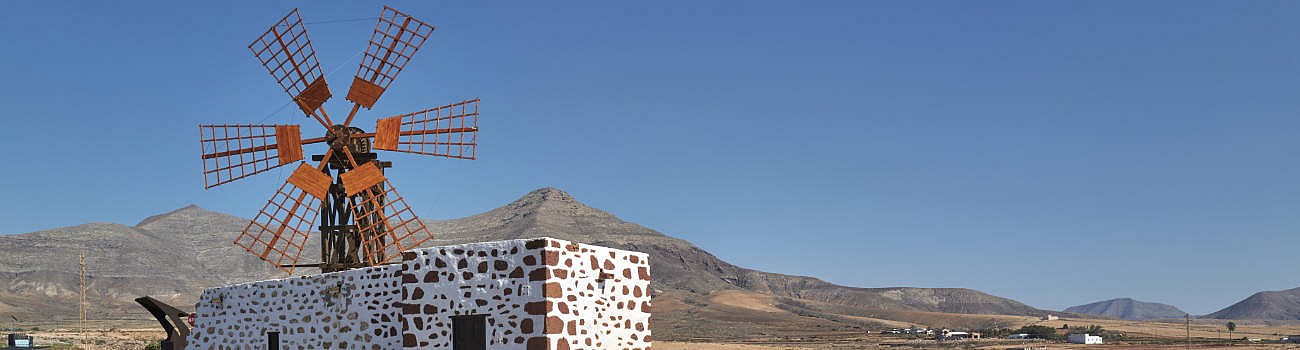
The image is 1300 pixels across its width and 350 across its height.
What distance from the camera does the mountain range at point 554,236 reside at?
4070 inches

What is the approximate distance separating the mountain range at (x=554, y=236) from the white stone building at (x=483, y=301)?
2414 inches

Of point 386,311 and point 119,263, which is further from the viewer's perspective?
point 119,263

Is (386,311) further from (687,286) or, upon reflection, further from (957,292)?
(957,292)

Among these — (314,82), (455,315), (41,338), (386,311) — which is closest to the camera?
(455,315)

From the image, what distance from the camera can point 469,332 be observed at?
13.4 meters

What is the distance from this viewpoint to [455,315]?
13438mm

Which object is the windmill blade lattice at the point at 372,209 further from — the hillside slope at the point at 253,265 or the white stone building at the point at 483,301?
the hillside slope at the point at 253,265

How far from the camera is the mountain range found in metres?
103

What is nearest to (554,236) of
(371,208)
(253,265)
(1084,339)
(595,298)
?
(253,265)

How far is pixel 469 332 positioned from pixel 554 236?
12418 centimetres

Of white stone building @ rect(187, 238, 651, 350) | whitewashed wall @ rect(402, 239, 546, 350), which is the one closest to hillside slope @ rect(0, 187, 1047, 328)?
white stone building @ rect(187, 238, 651, 350)

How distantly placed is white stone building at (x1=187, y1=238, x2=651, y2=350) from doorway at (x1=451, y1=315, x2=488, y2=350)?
0.5 inches

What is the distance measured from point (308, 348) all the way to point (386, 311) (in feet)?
6.88

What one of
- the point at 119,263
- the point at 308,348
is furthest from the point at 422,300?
the point at 119,263
